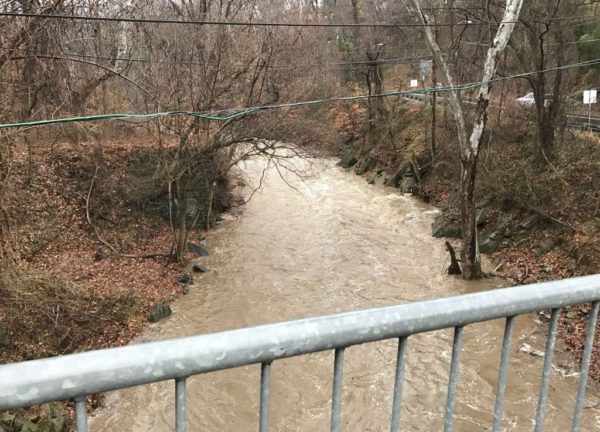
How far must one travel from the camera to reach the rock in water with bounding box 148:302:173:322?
1266 cm

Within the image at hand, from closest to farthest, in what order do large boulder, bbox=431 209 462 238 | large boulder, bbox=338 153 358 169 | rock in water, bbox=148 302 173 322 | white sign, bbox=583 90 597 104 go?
rock in water, bbox=148 302 173 322 < large boulder, bbox=431 209 462 238 < white sign, bbox=583 90 597 104 < large boulder, bbox=338 153 358 169

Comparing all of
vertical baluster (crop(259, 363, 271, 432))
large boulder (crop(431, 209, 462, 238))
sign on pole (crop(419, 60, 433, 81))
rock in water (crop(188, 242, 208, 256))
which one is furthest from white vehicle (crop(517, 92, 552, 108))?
vertical baluster (crop(259, 363, 271, 432))

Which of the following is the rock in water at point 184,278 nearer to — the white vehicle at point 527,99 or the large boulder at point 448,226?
the large boulder at point 448,226

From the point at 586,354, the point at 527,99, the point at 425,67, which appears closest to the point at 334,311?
the point at 586,354

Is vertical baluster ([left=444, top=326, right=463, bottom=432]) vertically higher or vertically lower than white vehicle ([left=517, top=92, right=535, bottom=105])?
lower

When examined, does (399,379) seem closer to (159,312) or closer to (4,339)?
(4,339)

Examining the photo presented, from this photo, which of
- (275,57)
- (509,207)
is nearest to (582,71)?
(509,207)

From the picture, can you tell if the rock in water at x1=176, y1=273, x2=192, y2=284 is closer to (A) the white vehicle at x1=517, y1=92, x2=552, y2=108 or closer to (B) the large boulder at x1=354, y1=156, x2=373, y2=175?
(A) the white vehicle at x1=517, y1=92, x2=552, y2=108

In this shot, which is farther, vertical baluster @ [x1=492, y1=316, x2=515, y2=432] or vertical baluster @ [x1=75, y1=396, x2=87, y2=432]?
vertical baluster @ [x1=492, y1=316, x2=515, y2=432]

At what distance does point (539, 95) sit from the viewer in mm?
17266

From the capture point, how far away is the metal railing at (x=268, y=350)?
3.39 ft

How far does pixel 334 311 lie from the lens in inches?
492

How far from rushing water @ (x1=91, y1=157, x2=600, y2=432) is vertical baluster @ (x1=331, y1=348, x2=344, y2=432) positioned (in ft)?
25.7

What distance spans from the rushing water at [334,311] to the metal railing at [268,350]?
775 cm
